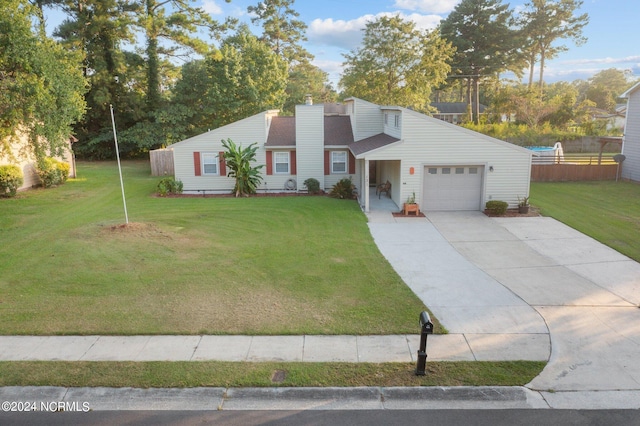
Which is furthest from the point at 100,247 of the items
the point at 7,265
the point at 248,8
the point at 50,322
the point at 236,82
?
the point at 248,8

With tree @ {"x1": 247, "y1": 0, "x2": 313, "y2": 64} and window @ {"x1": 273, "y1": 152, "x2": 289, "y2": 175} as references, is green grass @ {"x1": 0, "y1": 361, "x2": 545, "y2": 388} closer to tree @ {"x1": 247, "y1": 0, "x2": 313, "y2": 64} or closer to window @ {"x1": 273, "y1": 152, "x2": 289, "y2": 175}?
window @ {"x1": 273, "y1": 152, "x2": 289, "y2": 175}

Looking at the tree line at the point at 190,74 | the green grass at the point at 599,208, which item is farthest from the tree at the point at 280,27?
the green grass at the point at 599,208

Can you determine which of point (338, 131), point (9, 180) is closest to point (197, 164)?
point (338, 131)

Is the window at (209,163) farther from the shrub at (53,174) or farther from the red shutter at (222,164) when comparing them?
the shrub at (53,174)

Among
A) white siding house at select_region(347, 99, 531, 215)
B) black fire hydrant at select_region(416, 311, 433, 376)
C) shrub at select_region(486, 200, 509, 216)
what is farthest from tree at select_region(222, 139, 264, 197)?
black fire hydrant at select_region(416, 311, 433, 376)

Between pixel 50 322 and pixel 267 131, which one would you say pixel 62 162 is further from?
pixel 50 322

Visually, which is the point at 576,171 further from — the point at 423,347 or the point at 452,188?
the point at 423,347
